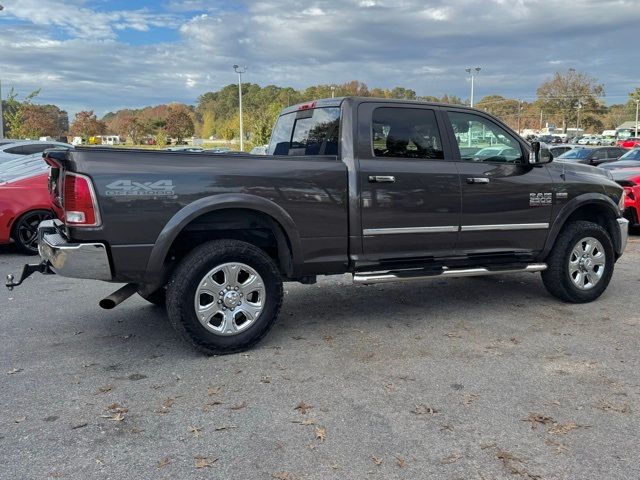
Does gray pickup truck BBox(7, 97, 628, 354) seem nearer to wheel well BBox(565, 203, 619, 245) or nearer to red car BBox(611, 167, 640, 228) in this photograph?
wheel well BBox(565, 203, 619, 245)

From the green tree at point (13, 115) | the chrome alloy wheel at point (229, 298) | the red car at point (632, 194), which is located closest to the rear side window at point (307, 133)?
the chrome alloy wheel at point (229, 298)

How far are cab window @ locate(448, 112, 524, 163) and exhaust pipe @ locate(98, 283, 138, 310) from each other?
3.19m

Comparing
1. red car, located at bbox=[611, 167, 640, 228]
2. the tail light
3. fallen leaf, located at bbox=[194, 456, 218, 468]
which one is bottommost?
fallen leaf, located at bbox=[194, 456, 218, 468]

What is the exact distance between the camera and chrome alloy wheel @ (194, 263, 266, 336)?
4406mm

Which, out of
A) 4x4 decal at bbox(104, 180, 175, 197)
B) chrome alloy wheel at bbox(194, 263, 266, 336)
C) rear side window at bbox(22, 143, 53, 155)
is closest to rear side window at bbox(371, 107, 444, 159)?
chrome alloy wheel at bbox(194, 263, 266, 336)

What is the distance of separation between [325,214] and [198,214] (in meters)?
1.07

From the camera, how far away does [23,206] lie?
848cm

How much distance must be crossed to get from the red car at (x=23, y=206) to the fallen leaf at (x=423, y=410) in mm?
6741

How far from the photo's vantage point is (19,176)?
344 inches

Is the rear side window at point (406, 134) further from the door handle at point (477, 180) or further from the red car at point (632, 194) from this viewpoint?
the red car at point (632, 194)

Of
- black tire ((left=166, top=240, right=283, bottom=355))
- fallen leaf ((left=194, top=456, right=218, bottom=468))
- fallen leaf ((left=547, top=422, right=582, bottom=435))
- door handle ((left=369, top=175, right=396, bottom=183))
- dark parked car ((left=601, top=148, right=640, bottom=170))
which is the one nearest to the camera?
fallen leaf ((left=194, top=456, right=218, bottom=468))

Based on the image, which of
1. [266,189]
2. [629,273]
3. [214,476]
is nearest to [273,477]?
[214,476]

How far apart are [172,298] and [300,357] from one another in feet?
3.65

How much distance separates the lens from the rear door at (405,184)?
4910 mm
